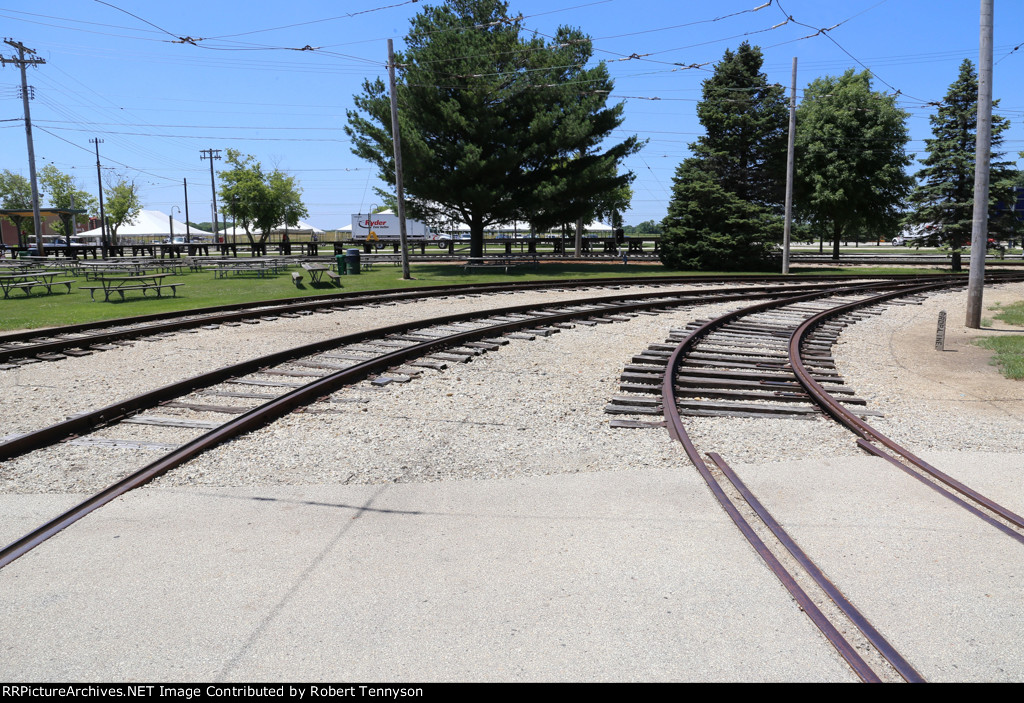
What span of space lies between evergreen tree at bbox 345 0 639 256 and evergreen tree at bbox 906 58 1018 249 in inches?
572

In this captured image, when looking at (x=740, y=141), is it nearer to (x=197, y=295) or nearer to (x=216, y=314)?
(x=197, y=295)

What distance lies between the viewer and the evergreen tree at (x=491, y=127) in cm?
3253

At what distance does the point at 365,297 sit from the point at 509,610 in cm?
1537

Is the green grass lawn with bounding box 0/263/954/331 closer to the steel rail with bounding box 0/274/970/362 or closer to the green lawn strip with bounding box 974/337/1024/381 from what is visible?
the steel rail with bounding box 0/274/970/362

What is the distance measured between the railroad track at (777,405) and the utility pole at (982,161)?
7.23ft

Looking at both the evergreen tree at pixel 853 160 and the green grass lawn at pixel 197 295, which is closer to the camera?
the green grass lawn at pixel 197 295

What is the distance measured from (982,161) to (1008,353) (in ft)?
15.7

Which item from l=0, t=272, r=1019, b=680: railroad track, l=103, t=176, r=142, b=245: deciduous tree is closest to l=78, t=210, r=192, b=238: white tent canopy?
l=103, t=176, r=142, b=245: deciduous tree

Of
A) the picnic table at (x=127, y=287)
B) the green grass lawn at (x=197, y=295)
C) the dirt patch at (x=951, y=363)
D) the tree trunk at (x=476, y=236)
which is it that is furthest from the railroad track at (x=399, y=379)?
the tree trunk at (x=476, y=236)

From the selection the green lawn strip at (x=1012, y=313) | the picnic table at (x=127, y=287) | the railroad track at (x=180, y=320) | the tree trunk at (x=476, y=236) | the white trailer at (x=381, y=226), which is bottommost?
the green lawn strip at (x=1012, y=313)

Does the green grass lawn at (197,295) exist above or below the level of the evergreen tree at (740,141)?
below

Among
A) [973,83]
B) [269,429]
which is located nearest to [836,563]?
[269,429]

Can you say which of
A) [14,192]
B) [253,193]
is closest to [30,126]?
[253,193]

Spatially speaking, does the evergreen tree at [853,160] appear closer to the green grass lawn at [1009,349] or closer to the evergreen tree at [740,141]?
the evergreen tree at [740,141]
